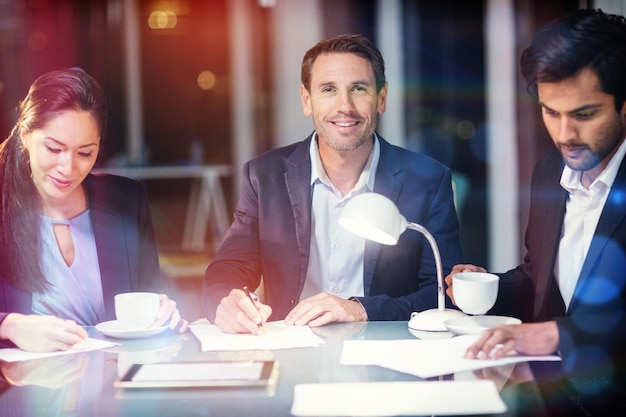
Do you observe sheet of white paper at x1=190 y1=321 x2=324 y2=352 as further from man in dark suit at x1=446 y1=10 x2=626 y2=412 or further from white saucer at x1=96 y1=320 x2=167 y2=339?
man in dark suit at x1=446 y1=10 x2=626 y2=412

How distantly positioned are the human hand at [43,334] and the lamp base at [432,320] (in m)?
0.82

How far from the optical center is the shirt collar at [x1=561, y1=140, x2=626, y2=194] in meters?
2.10

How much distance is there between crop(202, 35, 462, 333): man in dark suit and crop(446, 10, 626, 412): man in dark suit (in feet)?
1.16

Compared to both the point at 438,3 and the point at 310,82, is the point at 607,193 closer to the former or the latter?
the point at 310,82

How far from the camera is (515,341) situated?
1717 mm

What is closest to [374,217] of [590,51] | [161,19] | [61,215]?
[590,51]

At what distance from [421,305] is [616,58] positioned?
34.5 inches

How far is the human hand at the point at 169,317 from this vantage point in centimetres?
205

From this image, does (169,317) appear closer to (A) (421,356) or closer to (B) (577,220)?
(A) (421,356)

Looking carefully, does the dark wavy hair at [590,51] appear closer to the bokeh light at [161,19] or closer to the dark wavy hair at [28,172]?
the dark wavy hair at [28,172]

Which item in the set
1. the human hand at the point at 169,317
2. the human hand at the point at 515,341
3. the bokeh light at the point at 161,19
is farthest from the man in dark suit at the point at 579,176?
the bokeh light at the point at 161,19

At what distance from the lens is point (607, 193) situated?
6.84 feet

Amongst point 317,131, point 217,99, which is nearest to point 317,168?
point 317,131

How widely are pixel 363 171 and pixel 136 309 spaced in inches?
39.7
